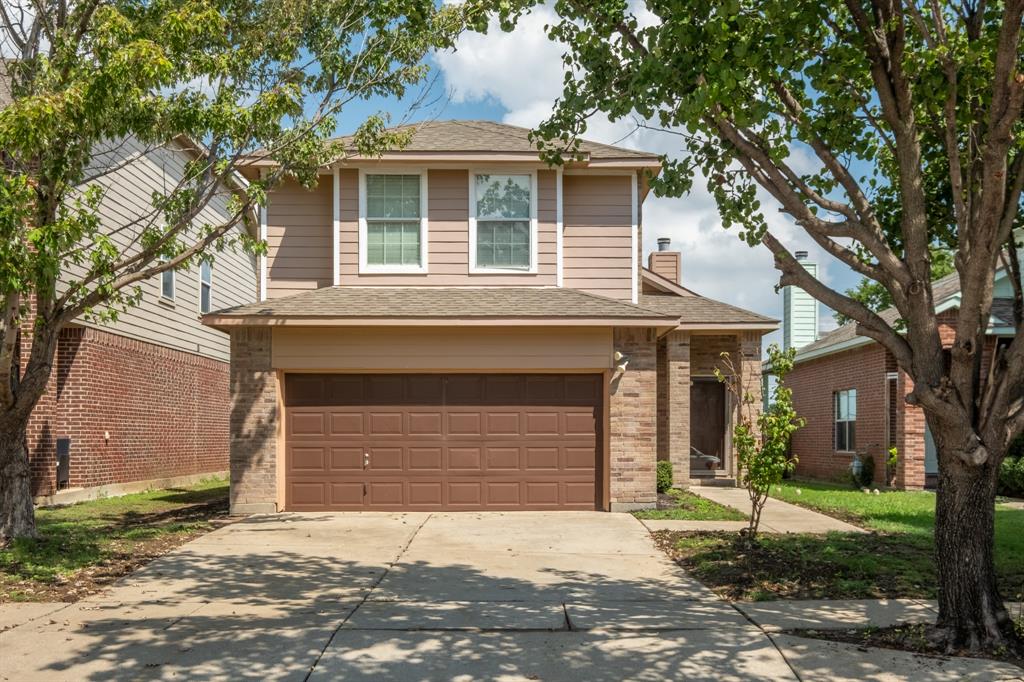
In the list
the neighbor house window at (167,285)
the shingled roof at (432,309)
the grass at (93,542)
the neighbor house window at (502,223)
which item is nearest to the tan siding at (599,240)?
the shingled roof at (432,309)

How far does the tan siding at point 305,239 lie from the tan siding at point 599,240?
4154mm

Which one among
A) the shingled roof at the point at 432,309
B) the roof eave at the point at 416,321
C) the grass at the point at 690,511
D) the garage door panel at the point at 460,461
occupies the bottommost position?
the grass at the point at 690,511

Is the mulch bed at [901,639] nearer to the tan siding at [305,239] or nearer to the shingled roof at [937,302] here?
the shingled roof at [937,302]

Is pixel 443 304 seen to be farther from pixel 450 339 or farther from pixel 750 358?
pixel 750 358

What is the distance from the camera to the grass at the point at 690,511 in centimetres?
1495

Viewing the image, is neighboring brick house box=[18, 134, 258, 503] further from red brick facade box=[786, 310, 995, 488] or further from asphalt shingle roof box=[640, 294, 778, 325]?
red brick facade box=[786, 310, 995, 488]

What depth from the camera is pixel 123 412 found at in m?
19.1

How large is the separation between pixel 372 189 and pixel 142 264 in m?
5.09

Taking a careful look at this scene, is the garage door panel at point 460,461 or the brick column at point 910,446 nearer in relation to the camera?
the garage door panel at point 460,461

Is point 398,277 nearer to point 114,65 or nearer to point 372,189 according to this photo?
point 372,189

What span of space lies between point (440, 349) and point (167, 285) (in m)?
8.57

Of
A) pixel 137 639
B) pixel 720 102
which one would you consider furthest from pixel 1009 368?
pixel 137 639

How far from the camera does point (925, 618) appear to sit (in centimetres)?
814

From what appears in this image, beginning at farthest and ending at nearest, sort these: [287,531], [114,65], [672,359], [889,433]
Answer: [889,433] → [672,359] → [287,531] → [114,65]
